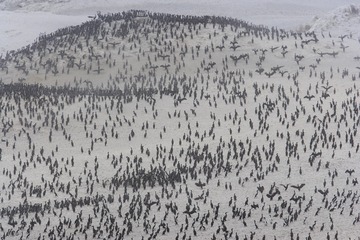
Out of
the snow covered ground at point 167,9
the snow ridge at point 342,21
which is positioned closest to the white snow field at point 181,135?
the snow ridge at point 342,21

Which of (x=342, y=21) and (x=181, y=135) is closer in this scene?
(x=181, y=135)

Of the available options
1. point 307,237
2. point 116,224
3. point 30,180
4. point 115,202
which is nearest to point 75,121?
point 30,180

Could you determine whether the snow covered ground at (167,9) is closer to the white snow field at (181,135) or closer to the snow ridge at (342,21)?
the snow ridge at (342,21)

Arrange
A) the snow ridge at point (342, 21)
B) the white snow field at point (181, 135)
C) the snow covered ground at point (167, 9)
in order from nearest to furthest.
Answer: the white snow field at point (181, 135)
the snow ridge at point (342, 21)
the snow covered ground at point (167, 9)

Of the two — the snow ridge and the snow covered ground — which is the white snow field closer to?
the snow ridge

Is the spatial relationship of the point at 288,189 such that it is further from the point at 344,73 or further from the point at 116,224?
the point at 344,73

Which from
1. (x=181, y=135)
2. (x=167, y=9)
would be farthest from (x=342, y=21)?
(x=181, y=135)

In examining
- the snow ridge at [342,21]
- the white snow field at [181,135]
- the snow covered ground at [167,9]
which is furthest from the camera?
the snow covered ground at [167,9]

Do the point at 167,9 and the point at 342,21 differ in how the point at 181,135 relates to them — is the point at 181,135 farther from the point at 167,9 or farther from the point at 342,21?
the point at 167,9
